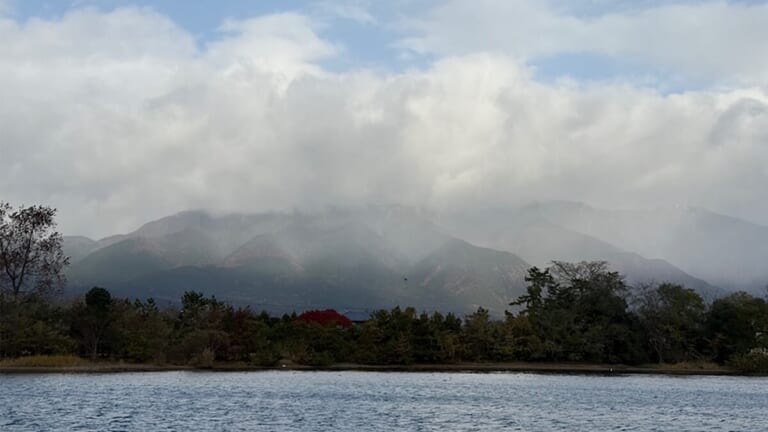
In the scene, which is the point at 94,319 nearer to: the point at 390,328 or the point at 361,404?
the point at 390,328

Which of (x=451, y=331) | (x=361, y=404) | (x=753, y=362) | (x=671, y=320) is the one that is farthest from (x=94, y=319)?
(x=753, y=362)

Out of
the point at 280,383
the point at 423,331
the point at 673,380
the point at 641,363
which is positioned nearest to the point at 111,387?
the point at 280,383

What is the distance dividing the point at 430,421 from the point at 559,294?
8401 cm

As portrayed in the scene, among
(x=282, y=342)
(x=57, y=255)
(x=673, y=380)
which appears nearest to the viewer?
(x=673, y=380)

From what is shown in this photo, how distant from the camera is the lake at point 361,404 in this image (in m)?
48.7

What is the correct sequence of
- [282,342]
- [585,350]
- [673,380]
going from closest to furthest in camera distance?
[673,380] < [282,342] < [585,350]

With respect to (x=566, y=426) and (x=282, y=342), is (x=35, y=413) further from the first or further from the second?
(x=282, y=342)

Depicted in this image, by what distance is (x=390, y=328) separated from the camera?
11838cm

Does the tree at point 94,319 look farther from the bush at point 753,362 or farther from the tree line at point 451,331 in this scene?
the bush at point 753,362

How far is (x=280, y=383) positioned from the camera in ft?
272

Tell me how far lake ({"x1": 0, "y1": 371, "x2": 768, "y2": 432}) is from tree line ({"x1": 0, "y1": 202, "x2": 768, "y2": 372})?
1680 cm

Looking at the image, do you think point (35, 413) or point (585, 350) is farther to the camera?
point (585, 350)

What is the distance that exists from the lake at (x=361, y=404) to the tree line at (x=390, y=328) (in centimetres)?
1680

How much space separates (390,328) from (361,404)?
57619mm
